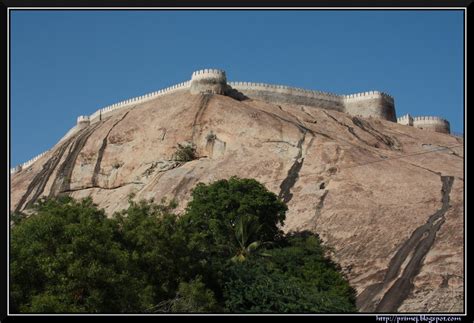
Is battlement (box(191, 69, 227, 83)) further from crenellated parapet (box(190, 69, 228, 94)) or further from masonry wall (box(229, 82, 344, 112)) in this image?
masonry wall (box(229, 82, 344, 112))

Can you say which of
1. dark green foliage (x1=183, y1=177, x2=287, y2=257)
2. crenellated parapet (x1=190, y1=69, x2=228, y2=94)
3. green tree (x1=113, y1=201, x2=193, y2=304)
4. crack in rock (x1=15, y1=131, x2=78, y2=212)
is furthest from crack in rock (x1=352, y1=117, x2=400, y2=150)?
green tree (x1=113, y1=201, x2=193, y2=304)

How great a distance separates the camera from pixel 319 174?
39.8 meters

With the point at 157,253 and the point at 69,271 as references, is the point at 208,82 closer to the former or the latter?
the point at 157,253

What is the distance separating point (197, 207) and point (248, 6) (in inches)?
766

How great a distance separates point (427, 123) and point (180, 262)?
127 feet

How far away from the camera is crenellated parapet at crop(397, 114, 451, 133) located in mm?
59875

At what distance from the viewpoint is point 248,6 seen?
1443 centimetres

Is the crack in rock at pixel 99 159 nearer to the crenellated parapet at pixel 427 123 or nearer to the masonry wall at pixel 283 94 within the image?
the masonry wall at pixel 283 94

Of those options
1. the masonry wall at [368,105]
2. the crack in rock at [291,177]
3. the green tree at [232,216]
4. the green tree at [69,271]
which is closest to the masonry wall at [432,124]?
the masonry wall at [368,105]

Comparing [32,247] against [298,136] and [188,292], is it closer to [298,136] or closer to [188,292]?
[188,292]

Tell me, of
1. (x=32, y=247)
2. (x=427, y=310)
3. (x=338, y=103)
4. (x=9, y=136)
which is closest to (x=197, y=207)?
(x=427, y=310)

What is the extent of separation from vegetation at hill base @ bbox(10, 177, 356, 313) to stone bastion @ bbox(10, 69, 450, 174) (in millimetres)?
16647

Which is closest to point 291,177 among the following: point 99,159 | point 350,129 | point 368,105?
point 350,129

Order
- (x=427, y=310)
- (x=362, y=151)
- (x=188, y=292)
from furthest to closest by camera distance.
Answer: (x=362, y=151), (x=427, y=310), (x=188, y=292)
